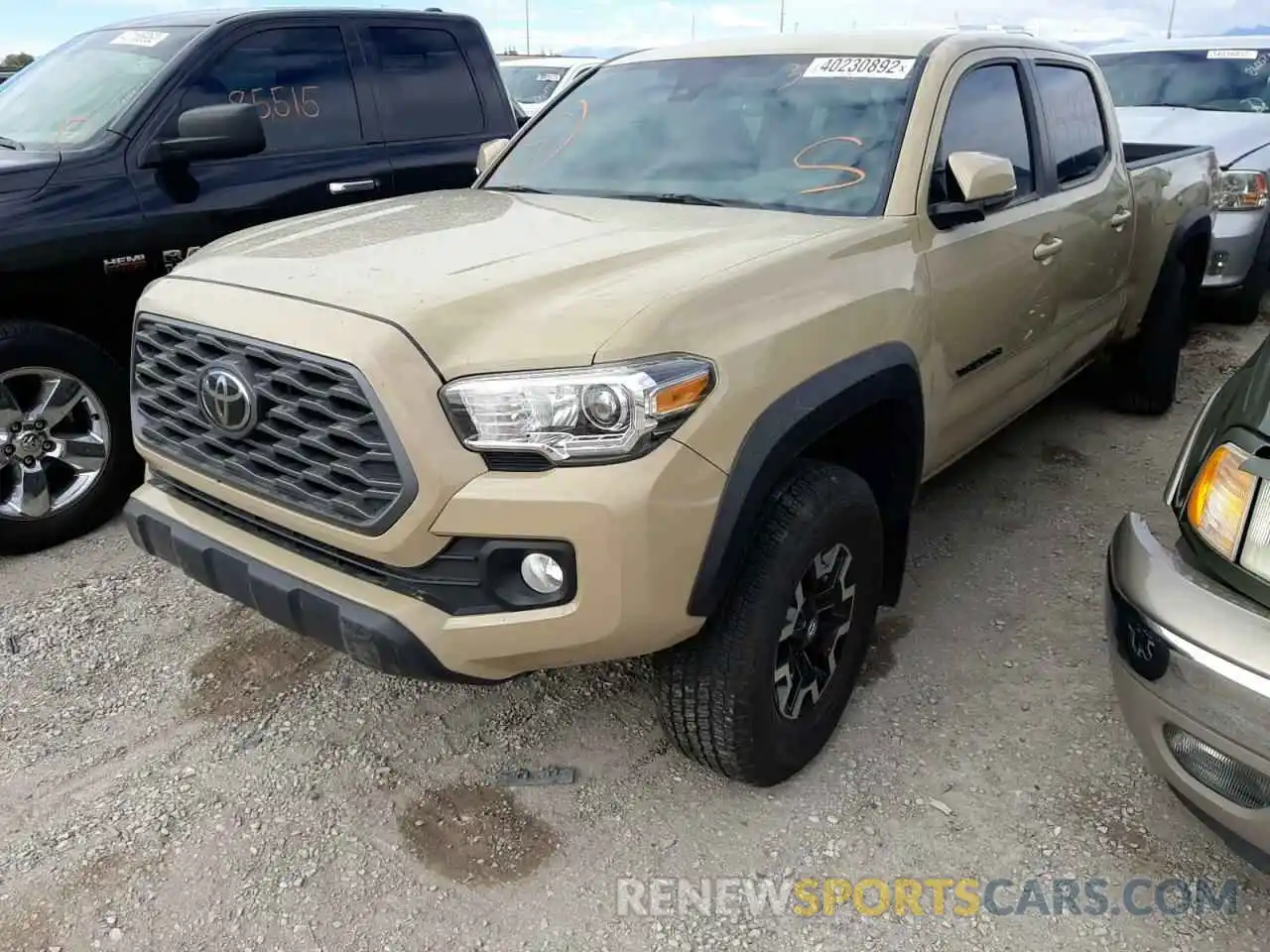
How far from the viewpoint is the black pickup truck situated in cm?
363

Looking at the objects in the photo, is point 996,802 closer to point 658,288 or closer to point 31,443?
point 658,288

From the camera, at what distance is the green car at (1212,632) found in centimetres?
182

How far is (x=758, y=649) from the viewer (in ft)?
7.43

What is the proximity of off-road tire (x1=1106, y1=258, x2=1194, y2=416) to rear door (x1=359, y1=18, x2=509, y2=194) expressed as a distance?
3.33 meters

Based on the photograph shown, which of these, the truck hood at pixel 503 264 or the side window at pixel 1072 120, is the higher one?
the side window at pixel 1072 120

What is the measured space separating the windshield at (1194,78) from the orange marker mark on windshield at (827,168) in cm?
596

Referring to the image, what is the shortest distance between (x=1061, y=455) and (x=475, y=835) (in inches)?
136

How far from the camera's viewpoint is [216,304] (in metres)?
2.27

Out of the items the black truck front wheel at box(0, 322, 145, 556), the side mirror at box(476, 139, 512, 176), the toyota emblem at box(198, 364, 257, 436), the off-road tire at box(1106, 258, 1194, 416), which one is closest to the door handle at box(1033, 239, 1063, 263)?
the off-road tire at box(1106, 258, 1194, 416)

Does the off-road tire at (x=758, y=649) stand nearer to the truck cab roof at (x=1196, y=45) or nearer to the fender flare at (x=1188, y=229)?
the fender flare at (x=1188, y=229)

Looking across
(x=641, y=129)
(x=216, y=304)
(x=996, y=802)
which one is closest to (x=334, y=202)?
(x=641, y=129)

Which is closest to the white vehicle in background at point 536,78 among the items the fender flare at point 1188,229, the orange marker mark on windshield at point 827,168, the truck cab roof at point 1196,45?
the truck cab roof at point 1196,45

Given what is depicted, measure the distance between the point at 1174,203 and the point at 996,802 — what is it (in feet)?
11.4

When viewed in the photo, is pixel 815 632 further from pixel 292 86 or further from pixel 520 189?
pixel 292 86
